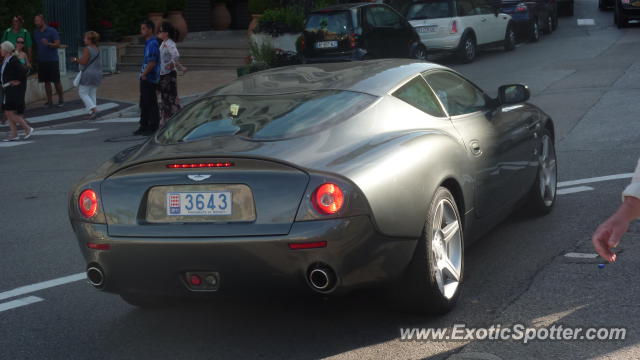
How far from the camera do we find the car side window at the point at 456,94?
6.75 meters

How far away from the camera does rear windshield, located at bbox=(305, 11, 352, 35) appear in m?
22.0

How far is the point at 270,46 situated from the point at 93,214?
18.8 meters

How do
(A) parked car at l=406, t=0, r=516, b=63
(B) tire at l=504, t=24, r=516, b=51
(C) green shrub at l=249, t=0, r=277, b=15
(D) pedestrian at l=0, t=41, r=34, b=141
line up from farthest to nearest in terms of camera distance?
(C) green shrub at l=249, t=0, r=277, b=15 → (B) tire at l=504, t=24, r=516, b=51 → (A) parked car at l=406, t=0, r=516, b=63 → (D) pedestrian at l=0, t=41, r=34, b=141

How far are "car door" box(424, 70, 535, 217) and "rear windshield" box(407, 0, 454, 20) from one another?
1803 centimetres

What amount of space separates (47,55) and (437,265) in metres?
17.1

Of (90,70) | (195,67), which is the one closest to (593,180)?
(90,70)

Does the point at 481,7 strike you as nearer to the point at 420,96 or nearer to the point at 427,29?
the point at 427,29

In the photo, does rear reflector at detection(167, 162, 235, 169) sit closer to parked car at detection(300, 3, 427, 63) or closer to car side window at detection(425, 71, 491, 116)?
car side window at detection(425, 71, 491, 116)

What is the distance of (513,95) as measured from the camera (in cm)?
733

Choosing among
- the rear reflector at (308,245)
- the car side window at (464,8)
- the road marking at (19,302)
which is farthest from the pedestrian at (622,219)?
the car side window at (464,8)

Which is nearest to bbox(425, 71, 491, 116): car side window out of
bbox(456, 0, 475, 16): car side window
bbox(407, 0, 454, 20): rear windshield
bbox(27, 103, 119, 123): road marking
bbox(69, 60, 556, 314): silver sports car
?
bbox(69, 60, 556, 314): silver sports car

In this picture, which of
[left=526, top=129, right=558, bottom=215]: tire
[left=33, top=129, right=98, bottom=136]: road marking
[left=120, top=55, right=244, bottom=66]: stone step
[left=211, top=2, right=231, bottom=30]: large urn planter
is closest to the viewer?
[left=526, top=129, right=558, bottom=215]: tire

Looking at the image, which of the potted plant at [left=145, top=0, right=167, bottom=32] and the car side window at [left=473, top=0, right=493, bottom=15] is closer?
the car side window at [left=473, top=0, right=493, bottom=15]

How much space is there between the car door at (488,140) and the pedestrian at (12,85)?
11278mm
